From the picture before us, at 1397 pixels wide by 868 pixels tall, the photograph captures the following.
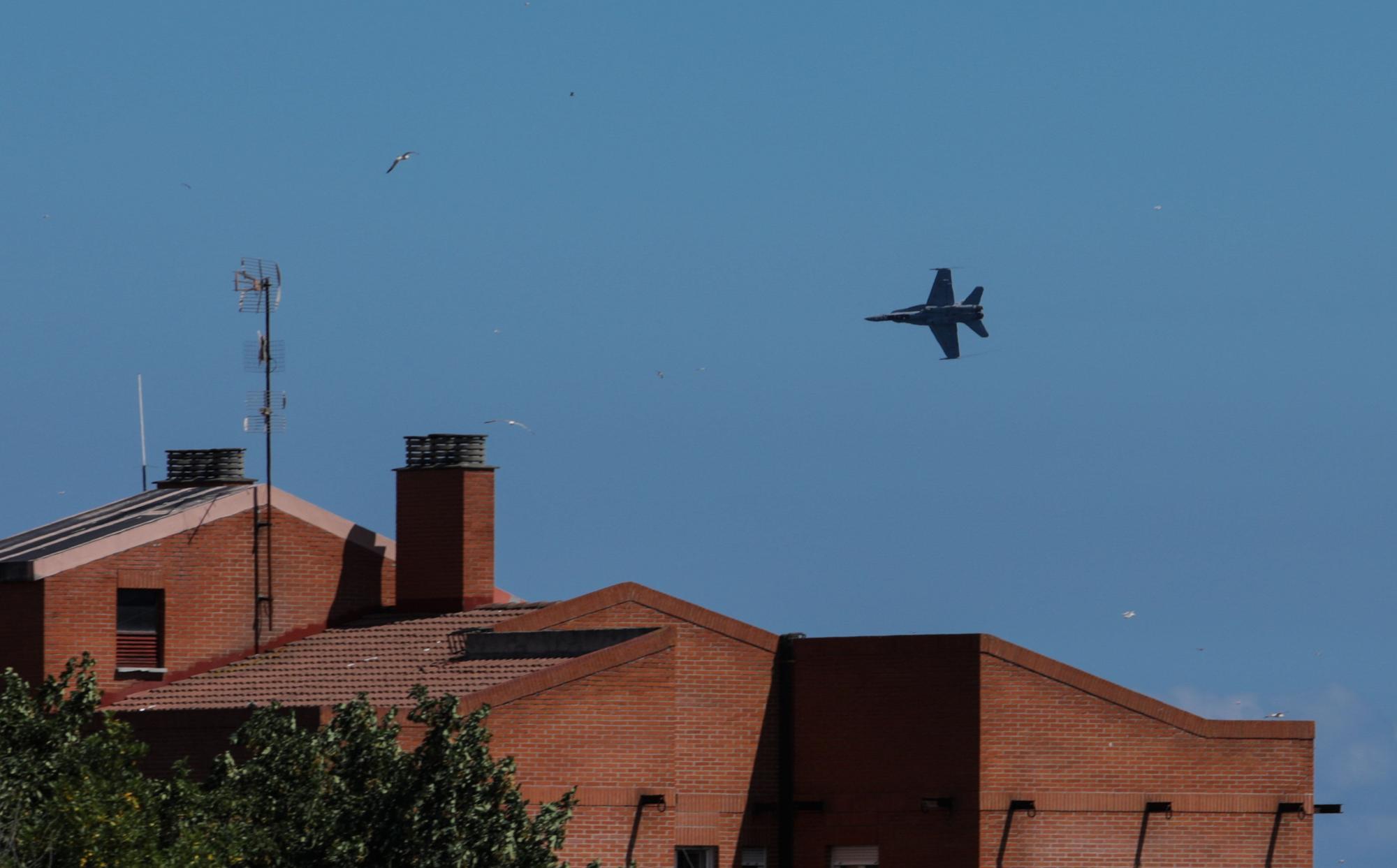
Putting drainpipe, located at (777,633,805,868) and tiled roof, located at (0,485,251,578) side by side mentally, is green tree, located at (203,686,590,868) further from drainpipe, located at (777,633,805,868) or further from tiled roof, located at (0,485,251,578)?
tiled roof, located at (0,485,251,578)

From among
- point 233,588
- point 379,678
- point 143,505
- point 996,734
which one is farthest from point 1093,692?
A: point 143,505

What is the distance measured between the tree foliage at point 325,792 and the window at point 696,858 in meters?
8.94

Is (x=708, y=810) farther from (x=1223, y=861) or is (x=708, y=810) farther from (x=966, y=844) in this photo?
(x=1223, y=861)

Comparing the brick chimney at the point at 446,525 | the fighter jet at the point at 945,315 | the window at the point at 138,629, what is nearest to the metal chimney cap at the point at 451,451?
the brick chimney at the point at 446,525

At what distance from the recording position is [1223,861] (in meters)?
39.5

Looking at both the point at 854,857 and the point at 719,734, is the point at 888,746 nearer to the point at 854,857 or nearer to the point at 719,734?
the point at 854,857

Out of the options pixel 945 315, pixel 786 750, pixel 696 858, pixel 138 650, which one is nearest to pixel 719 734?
pixel 786 750

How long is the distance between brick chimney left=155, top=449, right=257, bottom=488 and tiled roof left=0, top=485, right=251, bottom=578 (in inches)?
10.5

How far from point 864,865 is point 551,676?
20.7 ft

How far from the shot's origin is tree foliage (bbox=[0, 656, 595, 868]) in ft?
95.1

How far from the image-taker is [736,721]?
39781 millimetres

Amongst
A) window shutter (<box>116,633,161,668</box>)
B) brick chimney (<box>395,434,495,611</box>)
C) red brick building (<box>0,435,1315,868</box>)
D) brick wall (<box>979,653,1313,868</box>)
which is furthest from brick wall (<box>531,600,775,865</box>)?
window shutter (<box>116,633,161,668</box>)

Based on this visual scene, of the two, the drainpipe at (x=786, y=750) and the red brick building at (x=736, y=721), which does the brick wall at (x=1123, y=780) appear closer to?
the red brick building at (x=736, y=721)

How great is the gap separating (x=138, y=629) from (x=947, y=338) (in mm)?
33337
